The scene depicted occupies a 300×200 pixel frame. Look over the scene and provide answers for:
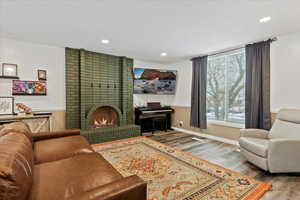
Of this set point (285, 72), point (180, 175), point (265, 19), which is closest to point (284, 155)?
point (180, 175)

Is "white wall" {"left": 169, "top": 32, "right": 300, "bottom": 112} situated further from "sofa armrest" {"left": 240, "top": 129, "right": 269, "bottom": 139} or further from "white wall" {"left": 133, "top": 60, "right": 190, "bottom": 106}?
"white wall" {"left": 133, "top": 60, "right": 190, "bottom": 106}

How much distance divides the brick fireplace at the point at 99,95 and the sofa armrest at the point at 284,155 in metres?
3.07

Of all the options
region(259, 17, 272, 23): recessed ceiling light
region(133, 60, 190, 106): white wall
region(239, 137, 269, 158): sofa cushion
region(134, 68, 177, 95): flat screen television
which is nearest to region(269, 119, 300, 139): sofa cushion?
region(239, 137, 269, 158): sofa cushion

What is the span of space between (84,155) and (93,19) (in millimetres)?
2080

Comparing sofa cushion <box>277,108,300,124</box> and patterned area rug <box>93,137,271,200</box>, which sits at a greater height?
sofa cushion <box>277,108,300,124</box>

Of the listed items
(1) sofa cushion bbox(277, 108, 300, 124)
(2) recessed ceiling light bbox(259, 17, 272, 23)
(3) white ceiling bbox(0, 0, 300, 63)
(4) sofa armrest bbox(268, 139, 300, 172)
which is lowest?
(4) sofa armrest bbox(268, 139, 300, 172)

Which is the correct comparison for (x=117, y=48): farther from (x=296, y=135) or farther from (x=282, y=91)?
(x=296, y=135)

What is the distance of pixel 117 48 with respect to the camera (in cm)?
368

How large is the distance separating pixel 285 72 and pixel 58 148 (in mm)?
4326

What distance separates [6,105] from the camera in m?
3.05

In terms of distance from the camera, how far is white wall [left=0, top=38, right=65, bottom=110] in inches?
123

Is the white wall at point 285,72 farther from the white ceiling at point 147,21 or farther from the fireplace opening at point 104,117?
the fireplace opening at point 104,117

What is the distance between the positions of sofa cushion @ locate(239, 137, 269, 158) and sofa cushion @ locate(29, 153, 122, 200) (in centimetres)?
225

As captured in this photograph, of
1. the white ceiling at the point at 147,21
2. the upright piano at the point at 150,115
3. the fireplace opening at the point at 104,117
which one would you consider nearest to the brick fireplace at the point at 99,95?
the fireplace opening at the point at 104,117
